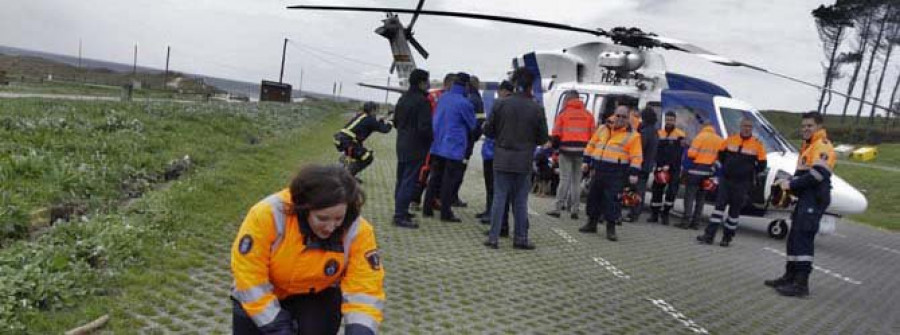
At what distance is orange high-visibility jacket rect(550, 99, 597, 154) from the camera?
10.4 meters

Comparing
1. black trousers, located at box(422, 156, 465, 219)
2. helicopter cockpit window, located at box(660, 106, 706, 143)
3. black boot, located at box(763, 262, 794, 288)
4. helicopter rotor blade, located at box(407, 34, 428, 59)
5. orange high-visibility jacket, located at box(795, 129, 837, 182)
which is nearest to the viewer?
orange high-visibility jacket, located at box(795, 129, 837, 182)

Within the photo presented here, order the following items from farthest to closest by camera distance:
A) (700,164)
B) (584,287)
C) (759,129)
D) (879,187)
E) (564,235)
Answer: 1. (879,187)
2. (759,129)
3. (700,164)
4. (564,235)
5. (584,287)

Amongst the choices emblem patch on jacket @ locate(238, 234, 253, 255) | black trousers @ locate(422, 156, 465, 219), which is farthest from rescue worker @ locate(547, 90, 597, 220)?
emblem patch on jacket @ locate(238, 234, 253, 255)

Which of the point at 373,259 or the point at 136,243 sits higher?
the point at 373,259

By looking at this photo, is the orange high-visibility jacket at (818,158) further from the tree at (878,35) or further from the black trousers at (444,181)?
the tree at (878,35)

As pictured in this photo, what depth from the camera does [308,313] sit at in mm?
3107

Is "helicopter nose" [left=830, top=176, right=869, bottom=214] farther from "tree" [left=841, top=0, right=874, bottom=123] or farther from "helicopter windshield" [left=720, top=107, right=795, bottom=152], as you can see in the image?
"tree" [left=841, top=0, right=874, bottom=123]

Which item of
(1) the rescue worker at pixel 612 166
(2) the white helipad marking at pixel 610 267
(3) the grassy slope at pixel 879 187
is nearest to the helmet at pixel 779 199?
(1) the rescue worker at pixel 612 166

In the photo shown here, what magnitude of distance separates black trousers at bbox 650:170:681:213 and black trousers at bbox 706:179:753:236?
134 centimetres

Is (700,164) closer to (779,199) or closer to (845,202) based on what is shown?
(779,199)

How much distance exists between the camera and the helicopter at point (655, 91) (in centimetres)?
1022

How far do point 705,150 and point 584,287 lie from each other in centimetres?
489

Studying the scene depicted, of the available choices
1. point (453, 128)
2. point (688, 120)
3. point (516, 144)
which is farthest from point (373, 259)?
point (688, 120)

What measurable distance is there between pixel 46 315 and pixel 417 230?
477 centimetres
